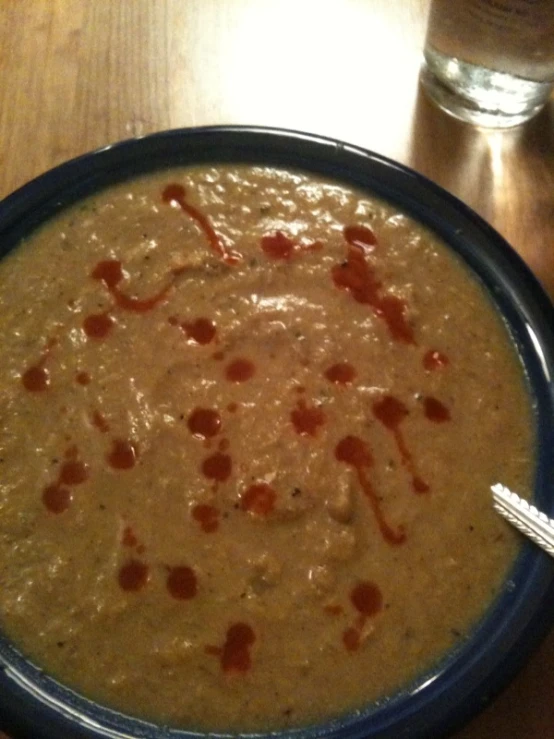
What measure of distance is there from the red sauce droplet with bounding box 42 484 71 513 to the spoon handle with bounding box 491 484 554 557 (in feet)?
1.73

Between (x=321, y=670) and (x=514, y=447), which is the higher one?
(x=514, y=447)

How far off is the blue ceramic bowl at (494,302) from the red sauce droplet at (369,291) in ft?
0.38

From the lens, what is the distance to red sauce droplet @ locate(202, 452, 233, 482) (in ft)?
3.14

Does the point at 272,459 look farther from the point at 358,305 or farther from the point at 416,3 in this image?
the point at 416,3

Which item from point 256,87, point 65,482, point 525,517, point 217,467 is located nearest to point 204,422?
point 217,467

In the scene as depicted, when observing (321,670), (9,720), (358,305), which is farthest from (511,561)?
(9,720)

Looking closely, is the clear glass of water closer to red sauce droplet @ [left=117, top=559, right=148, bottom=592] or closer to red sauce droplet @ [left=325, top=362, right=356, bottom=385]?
red sauce droplet @ [left=325, top=362, right=356, bottom=385]

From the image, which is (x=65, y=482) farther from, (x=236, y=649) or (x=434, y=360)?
(x=434, y=360)

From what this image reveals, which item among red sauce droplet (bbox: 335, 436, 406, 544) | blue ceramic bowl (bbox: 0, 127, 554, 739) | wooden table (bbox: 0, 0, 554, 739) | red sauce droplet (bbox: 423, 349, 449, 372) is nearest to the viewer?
blue ceramic bowl (bbox: 0, 127, 554, 739)

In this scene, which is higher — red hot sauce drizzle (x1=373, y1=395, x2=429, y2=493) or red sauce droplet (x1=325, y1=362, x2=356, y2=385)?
red sauce droplet (x1=325, y1=362, x2=356, y2=385)

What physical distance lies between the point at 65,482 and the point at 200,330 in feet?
0.89

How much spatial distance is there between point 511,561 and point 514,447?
0.49 ft

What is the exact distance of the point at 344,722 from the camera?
2.72 ft

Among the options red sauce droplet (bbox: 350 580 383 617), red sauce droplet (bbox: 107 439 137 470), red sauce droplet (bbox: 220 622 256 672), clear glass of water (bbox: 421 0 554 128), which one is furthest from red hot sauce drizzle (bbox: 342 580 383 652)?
clear glass of water (bbox: 421 0 554 128)
